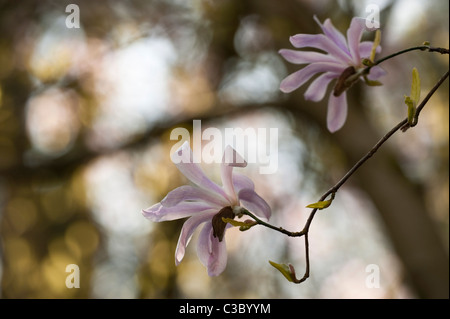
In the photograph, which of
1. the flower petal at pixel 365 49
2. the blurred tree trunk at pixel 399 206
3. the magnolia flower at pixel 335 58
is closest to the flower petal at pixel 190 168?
the magnolia flower at pixel 335 58

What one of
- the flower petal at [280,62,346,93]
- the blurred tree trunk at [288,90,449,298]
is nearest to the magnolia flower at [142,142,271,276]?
the flower petal at [280,62,346,93]

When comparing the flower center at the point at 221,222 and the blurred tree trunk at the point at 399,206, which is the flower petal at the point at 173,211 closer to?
the flower center at the point at 221,222

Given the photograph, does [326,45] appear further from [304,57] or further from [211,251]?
[211,251]

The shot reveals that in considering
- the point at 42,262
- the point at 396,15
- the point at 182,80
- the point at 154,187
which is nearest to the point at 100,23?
the point at 182,80

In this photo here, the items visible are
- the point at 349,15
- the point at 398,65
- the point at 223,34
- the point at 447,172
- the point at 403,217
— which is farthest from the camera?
the point at 398,65

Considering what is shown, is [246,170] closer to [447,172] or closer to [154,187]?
[154,187]

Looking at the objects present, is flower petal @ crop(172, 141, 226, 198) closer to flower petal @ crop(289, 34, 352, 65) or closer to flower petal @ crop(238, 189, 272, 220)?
flower petal @ crop(238, 189, 272, 220)
